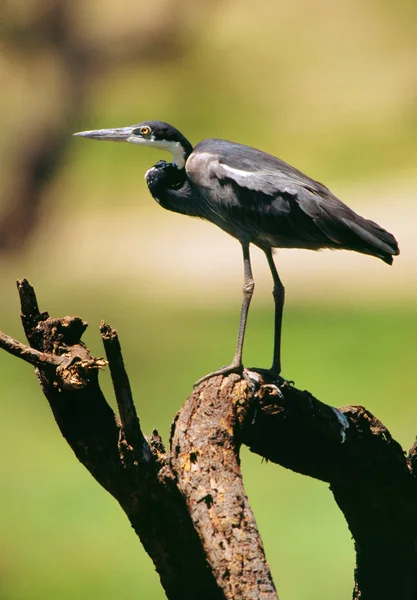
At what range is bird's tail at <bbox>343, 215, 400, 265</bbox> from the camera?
79.4 inches

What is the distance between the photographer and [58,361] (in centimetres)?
146

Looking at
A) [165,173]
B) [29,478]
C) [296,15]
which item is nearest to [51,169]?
[296,15]

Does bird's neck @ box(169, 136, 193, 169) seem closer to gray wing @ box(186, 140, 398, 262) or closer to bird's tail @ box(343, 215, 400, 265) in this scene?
gray wing @ box(186, 140, 398, 262)

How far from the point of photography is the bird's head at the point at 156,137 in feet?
7.27

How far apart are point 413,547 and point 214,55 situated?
5660 millimetres

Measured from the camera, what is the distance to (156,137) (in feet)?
7.29

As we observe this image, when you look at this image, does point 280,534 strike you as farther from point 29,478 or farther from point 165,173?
point 165,173

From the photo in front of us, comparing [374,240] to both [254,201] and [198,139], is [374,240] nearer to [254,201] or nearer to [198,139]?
[254,201]

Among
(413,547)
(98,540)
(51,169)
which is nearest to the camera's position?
(413,547)

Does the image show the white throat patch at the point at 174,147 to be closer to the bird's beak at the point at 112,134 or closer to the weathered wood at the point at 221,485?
the bird's beak at the point at 112,134

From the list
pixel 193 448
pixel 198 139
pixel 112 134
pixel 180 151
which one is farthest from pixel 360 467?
pixel 198 139

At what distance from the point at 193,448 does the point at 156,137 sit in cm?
95

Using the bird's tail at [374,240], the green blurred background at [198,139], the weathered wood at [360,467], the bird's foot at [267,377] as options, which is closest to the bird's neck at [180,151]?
the bird's tail at [374,240]

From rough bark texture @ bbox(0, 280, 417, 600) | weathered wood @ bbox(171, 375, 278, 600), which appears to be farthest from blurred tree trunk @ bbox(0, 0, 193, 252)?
weathered wood @ bbox(171, 375, 278, 600)
